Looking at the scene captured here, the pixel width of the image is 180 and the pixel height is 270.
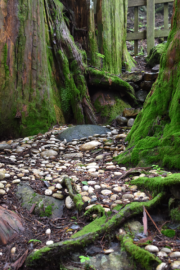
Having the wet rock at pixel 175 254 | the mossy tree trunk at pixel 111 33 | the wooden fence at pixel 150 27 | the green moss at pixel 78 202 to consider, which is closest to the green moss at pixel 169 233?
the wet rock at pixel 175 254

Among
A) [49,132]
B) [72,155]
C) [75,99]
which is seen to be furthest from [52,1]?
[72,155]

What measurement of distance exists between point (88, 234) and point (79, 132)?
3.75m

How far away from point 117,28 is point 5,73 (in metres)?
5.36

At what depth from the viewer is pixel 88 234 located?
1.81 meters

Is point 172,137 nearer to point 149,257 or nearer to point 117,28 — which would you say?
point 149,257

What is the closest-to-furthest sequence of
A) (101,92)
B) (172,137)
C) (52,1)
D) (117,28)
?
(172,137), (52,1), (101,92), (117,28)

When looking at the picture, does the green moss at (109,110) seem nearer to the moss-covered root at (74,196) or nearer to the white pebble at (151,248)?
the moss-covered root at (74,196)

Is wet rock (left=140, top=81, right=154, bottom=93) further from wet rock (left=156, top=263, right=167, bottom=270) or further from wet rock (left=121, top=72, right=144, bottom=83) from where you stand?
wet rock (left=156, top=263, right=167, bottom=270)

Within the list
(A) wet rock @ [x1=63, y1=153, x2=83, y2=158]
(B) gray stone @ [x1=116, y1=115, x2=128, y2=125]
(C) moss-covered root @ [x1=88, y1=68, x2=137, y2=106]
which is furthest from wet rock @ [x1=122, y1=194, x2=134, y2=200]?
(C) moss-covered root @ [x1=88, y1=68, x2=137, y2=106]

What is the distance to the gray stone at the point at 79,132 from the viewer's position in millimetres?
5262

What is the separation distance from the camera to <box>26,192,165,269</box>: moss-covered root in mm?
1619

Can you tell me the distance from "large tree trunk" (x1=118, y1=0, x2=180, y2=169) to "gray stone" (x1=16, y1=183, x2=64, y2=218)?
138 centimetres

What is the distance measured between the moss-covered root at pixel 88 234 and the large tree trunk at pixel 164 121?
1.07 metres

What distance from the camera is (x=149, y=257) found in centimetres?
149
